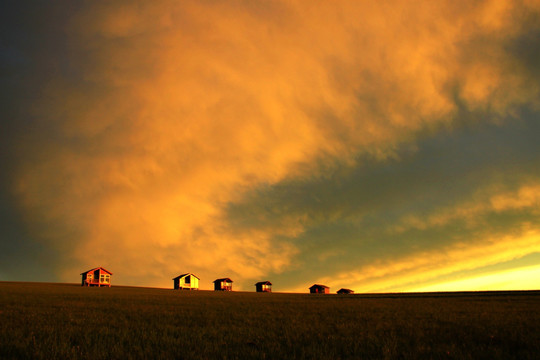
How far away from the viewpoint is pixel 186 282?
112 meters

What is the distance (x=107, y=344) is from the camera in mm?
9328

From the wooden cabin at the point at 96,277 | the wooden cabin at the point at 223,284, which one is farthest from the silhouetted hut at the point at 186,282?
the wooden cabin at the point at 96,277

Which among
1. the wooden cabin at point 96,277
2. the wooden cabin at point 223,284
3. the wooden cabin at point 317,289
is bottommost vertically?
the wooden cabin at point 317,289

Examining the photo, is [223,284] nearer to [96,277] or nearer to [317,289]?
[317,289]

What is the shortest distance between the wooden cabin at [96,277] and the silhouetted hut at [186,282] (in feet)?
70.7

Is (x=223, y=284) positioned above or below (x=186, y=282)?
below

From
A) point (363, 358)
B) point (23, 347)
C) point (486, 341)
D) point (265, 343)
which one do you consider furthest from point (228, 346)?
point (486, 341)

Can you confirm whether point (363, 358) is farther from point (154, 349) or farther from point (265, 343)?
point (154, 349)

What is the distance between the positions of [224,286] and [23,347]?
12379 cm

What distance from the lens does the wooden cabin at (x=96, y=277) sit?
310 feet

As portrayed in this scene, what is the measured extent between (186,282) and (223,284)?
18768 mm

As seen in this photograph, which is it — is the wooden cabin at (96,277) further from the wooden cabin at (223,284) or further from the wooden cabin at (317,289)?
the wooden cabin at (317,289)

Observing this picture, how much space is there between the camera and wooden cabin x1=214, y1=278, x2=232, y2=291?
12550 centimetres

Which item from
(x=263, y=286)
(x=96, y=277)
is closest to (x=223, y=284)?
(x=263, y=286)
